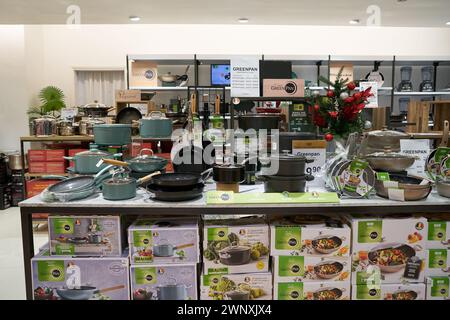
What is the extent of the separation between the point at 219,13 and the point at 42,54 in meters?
4.21

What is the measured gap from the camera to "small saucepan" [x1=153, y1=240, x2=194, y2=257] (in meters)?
2.13

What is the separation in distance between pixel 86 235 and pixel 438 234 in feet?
6.35

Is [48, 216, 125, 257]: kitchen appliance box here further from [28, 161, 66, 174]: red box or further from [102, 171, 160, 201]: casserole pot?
[28, 161, 66, 174]: red box

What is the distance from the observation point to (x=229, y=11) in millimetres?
4945

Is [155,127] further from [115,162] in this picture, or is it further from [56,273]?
[56,273]

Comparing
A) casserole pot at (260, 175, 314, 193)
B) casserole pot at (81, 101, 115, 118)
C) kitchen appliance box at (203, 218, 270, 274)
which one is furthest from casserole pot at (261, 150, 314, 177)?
casserole pot at (81, 101, 115, 118)

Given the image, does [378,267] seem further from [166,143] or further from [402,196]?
[166,143]

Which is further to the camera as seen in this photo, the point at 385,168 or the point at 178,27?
the point at 178,27

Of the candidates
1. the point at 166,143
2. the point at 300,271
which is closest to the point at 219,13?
the point at 166,143

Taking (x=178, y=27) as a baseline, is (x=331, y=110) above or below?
below

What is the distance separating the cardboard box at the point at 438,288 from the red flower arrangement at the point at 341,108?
95cm
